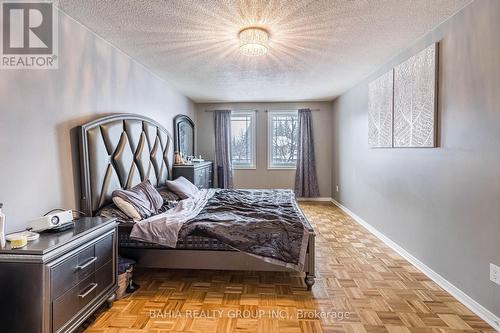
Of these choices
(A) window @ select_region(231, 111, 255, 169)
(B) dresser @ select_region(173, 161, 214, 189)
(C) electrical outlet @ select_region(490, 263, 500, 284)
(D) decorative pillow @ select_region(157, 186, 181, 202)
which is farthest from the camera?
(A) window @ select_region(231, 111, 255, 169)

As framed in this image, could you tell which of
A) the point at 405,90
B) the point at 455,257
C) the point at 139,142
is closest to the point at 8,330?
the point at 139,142

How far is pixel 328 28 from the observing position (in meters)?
2.67

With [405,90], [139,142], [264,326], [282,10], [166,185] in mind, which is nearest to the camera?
[264,326]

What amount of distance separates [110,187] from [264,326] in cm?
194

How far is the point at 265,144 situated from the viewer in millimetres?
6762

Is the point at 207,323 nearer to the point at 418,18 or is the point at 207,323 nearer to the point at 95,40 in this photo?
the point at 95,40

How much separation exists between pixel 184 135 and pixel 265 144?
79.1 inches

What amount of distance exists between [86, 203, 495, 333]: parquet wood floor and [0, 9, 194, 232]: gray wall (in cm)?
102

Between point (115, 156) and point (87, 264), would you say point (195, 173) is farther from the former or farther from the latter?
point (87, 264)

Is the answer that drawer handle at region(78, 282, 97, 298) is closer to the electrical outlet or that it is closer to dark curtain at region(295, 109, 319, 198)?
the electrical outlet

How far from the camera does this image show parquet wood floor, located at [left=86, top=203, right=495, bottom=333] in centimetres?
200

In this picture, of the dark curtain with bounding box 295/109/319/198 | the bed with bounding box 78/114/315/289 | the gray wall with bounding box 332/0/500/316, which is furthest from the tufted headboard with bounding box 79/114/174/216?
the dark curtain with bounding box 295/109/319/198

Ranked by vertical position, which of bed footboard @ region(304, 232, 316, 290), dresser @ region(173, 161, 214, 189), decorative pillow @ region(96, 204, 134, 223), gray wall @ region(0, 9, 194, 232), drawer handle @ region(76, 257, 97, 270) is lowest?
bed footboard @ region(304, 232, 316, 290)

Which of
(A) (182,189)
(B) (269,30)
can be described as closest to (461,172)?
(B) (269,30)
